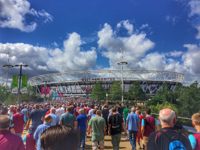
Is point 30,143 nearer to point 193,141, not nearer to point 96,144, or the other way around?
point 193,141

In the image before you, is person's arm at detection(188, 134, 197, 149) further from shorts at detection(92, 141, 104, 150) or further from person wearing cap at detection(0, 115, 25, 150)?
shorts at detection(92, 141, 104, 150)

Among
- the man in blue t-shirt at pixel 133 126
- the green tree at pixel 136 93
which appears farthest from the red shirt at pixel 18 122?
the green tree at pixel 136 93

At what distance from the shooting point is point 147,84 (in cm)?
15788

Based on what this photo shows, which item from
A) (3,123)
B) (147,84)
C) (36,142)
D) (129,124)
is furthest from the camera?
(147,84)

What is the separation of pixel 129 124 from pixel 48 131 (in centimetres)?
898

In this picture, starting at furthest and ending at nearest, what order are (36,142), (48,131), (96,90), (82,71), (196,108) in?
(82,71) → (96,90) → (196,108) → (36,142) → (48,131)

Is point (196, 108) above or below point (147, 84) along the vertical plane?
below

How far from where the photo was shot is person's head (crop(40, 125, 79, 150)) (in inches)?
137

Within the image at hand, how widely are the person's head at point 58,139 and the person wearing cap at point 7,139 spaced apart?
1.16m

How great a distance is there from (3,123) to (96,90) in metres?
102

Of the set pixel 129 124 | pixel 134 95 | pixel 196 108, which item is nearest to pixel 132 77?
pixel 134 95

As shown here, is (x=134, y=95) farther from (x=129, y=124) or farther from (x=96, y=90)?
(x=129, y=124)

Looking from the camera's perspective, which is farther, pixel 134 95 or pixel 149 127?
pixel 134 95

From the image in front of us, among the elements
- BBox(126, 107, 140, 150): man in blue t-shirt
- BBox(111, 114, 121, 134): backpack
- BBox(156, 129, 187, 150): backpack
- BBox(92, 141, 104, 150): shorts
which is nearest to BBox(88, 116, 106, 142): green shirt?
BBox(92, 141, 104, 150): shorts
